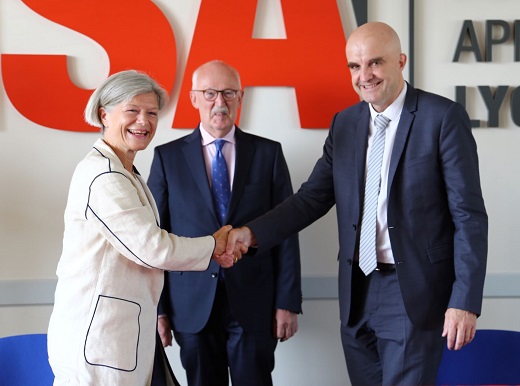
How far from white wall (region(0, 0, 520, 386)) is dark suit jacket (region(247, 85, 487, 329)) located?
3.09 ft

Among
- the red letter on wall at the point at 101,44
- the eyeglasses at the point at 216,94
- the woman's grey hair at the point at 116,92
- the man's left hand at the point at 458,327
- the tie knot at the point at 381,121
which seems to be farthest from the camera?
the red letter on wall at the point at 101,44

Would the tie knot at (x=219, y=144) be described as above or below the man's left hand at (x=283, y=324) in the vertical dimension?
above

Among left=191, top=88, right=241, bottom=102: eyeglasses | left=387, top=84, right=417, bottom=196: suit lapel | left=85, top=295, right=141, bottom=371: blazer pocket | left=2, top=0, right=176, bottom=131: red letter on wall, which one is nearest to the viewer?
left=85, top=295, right=141, bottom=371: blazer pocket

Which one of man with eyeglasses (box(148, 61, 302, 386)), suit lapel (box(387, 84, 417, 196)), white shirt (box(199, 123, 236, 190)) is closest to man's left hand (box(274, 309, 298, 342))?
man with eyeglasses (box(148, 61, 302, 386))

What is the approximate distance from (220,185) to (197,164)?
139 mm

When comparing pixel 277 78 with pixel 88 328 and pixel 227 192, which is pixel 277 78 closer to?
pixel 227 192

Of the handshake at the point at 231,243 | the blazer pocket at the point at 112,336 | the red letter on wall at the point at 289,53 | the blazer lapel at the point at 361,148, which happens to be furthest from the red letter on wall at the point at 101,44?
the blazer pocket at the point at 112,336

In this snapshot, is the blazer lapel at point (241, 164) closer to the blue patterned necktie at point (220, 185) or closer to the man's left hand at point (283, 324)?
the blue patterned necktie at point (220, 185)

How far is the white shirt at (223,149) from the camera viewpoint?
3.24m

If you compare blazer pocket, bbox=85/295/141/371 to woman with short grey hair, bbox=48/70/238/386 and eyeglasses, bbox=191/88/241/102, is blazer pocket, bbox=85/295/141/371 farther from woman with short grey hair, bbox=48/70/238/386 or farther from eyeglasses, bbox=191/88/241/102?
eyeglasses, bbox=191/88/241/102

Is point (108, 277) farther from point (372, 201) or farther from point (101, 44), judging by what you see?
point (101, 44)

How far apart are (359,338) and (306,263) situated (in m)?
0.95

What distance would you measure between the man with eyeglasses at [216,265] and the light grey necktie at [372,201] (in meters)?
0.58

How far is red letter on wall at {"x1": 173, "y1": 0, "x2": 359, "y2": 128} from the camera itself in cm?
356
